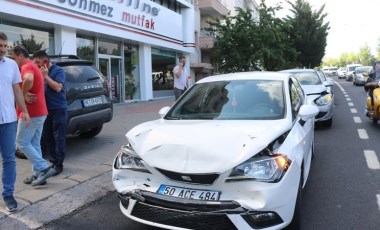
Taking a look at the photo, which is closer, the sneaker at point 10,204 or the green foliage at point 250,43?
the sneaker at point 10,204

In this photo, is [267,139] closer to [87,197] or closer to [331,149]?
[87,197]

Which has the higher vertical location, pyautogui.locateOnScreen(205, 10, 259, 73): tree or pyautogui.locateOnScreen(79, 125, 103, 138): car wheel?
pyautogui.locateOnScreen(205, 10, 259, 73): tree

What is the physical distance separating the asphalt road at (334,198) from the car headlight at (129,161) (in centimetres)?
69

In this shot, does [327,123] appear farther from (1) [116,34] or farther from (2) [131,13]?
(2) [131,13]

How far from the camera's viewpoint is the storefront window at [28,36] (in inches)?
506

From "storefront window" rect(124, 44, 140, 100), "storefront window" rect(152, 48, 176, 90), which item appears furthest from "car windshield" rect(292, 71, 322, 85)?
"storefront window" rect(152, 48, 176, 90)

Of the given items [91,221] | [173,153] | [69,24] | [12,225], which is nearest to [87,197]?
[91,221]

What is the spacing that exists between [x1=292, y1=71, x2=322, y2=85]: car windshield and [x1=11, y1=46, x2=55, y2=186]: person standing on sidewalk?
25.4 ft

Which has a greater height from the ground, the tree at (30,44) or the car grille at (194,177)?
the tree at (30,44)

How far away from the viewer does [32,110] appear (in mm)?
5242

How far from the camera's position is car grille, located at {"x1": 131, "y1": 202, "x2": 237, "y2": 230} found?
335 cm

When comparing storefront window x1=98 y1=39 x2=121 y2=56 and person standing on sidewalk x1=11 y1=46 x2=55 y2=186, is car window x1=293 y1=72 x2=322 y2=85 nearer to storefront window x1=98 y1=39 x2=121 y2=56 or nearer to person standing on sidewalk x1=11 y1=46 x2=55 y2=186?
person standing on sidewalk x1=11 y1=46 x2=55 y2=186

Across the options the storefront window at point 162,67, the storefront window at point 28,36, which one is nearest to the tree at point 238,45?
the storefront window at point 162,67

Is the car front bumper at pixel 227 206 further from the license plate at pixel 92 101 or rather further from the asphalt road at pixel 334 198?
the license plate at pixel 92 101
